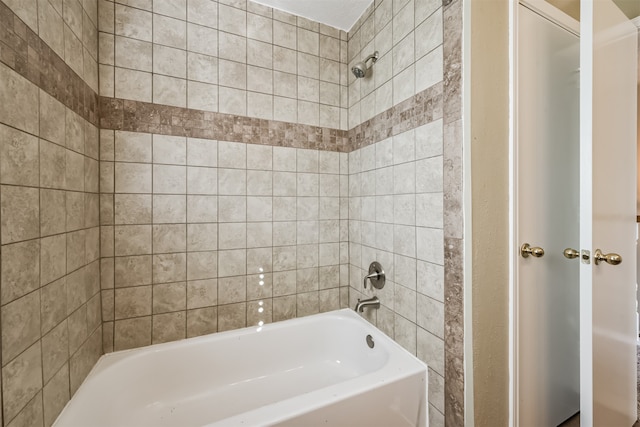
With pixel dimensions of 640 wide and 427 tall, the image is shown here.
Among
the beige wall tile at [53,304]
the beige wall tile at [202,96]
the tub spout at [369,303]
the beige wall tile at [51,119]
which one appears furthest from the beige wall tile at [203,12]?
the tub spout at [369,303]

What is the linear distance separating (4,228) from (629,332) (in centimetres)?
239

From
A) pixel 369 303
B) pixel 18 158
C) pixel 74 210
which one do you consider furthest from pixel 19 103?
pixel 369 303

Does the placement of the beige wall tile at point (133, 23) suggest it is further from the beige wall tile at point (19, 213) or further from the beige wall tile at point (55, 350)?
the beige wall tile at point (55, 350)

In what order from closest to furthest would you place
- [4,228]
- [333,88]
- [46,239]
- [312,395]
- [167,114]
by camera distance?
1. [4,228]
2. [46,239]
3. [312,395]
4. [167,114]
5. [333,88]

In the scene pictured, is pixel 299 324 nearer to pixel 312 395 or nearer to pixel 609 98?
pixel 312 395

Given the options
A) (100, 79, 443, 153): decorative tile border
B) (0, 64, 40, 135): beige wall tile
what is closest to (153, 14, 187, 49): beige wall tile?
(100, 79, 443, 153): decorative tile border

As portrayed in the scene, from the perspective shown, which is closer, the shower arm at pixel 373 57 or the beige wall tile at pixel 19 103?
the beige wall tile at pixel 19 103

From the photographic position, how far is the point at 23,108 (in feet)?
2.61

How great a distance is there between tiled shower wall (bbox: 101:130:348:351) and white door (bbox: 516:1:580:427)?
3.38ft

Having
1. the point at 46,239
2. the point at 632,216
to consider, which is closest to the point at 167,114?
the point at 46,239

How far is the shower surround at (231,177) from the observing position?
935mm

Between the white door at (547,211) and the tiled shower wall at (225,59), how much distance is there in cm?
107

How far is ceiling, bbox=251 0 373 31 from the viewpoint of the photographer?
63.9 inches

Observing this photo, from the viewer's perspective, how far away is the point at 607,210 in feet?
3.39
